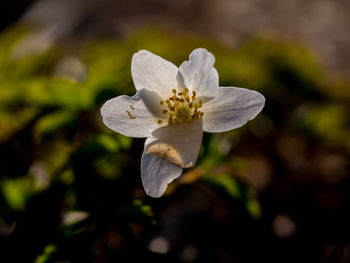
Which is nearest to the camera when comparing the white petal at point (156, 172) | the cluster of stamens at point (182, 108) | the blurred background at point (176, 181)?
the white petal at point (156, 172)

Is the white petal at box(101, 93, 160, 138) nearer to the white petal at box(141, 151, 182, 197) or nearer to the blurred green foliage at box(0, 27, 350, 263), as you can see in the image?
the white petal at box(141, 151, 182, 197)

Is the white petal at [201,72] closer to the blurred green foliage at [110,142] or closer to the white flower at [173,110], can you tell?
the white flower at [173,110]

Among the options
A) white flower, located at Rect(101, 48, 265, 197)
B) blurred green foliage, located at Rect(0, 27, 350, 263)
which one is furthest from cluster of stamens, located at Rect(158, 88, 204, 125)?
blurred green foliage, located at Rect(0, 27, 350, 263)

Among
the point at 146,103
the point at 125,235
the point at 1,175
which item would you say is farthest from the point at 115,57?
the point at 125,235

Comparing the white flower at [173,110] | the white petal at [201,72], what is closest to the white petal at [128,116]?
the white flower at [173,110]

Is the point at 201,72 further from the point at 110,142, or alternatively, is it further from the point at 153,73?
the point at 110,142
